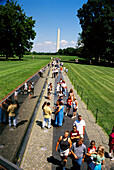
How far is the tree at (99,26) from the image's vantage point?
48625mm

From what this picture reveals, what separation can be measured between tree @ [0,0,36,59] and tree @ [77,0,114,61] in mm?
21815

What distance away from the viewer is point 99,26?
5294 cm

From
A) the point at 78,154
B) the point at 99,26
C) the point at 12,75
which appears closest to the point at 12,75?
the point at 12,75

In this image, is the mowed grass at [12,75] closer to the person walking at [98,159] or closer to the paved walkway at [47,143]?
the paved walkway at [47,143]

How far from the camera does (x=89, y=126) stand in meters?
9.74

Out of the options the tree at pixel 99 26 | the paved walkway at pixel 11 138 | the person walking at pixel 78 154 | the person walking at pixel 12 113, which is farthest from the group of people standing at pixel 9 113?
the tree at pixel 99 26

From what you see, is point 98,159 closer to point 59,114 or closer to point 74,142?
point 74,142

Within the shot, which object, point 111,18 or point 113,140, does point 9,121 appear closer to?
point 113,140

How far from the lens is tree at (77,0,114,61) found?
48625mm

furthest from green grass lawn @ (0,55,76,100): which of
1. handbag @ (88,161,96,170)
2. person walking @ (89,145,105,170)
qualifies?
person walking @ (89,145,105,170)

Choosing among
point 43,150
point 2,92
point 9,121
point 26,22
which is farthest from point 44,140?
point 26,22

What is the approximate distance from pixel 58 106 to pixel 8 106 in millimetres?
2732

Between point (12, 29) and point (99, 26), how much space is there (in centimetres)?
2843

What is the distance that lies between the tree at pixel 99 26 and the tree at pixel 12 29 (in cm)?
2181
